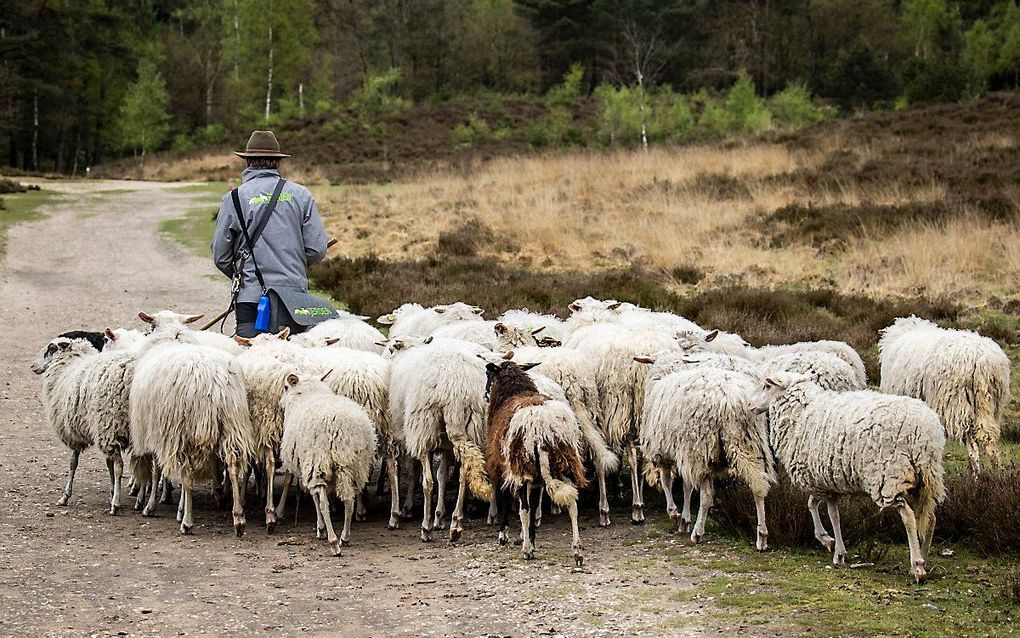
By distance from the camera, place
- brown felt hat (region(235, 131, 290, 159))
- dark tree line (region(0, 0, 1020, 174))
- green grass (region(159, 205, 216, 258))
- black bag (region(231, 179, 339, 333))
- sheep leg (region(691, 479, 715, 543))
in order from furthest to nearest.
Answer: dark tree line (region(0, 0, 1020, 174)), green grass (region(159, 205, 216, 258)), brown felt hat (region(235, 131, 290, 159)), black bag (region(231, 179, 339, 333)), sheep leg (region(691, 479, 715, 543))

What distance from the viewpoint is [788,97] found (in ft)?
159

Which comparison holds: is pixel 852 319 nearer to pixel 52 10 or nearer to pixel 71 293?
pixel 71 293

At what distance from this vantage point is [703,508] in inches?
296

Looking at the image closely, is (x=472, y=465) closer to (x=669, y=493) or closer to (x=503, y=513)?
(x=503, y=513)

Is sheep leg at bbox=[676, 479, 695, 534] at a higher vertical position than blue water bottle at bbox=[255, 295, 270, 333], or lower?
lower

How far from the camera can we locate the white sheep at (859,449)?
6348 millimetres

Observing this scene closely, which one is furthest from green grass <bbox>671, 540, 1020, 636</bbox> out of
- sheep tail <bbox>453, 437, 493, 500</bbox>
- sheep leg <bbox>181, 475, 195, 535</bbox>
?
sheep leg <bbox>181, 475, 195, 535</bbox>

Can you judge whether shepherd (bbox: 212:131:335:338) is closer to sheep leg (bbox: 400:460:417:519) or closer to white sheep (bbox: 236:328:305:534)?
white sheep (bbox: 236:328:305:534)

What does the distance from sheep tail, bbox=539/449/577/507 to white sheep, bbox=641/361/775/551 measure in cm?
93

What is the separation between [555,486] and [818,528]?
68.4 inches

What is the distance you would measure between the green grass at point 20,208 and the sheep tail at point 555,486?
19068 mm

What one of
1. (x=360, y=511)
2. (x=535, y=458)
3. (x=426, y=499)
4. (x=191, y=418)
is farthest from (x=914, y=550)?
(x=191, y=418)

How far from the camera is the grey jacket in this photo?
31.1 ft

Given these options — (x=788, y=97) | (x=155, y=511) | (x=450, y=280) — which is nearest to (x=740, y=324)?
(x=450, y=280)
